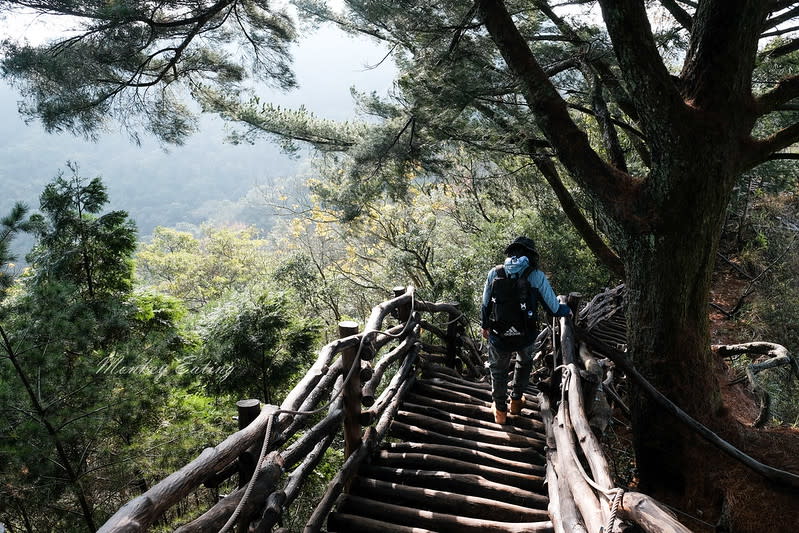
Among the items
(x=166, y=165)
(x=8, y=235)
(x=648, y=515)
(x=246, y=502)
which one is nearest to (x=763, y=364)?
(x=648, y=515)

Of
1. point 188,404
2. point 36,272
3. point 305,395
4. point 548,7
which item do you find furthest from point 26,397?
point 548,7

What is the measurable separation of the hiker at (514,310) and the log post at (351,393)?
1.29 m

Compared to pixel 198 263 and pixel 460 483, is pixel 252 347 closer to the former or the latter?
pixel 460 483

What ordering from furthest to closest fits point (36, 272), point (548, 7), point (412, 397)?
point (548, 7), point (36, 272), point (412, 397)

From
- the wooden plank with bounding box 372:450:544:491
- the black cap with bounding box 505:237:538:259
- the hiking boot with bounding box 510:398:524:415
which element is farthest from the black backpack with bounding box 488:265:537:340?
the wooden plank with bounding box 372:450:544:491

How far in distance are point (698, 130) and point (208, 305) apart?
20.1 ft

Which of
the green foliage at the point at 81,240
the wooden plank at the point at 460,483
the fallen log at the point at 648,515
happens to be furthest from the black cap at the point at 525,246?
the green foliage at the point at 81,240

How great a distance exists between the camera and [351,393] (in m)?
2.98

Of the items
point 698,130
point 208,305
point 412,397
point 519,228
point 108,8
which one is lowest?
point 412,397

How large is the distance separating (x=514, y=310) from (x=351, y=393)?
4.92 ft

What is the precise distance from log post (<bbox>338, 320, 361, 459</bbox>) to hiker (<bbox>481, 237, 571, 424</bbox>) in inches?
50.9

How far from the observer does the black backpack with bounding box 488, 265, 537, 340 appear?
11.6 ft

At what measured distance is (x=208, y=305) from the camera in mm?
6449

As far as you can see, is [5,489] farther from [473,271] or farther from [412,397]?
[473,271]
